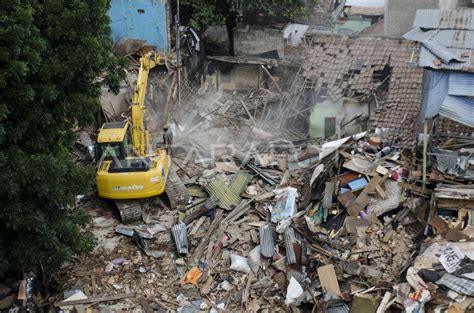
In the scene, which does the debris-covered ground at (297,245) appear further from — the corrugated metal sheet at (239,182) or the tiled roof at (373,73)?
the tiled roof at (373,73)

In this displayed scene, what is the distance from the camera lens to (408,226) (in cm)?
1405

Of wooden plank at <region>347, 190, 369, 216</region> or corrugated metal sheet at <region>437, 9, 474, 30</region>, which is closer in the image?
wooden plank at <region>347, 190, 369, 216</region>

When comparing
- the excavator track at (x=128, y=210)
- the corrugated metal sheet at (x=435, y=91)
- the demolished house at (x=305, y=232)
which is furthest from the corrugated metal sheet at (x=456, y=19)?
the excavator track at (x=128, y=210)

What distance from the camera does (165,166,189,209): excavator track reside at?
643 inches

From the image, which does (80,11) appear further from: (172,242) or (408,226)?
(408,226)

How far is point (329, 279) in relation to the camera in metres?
12.8

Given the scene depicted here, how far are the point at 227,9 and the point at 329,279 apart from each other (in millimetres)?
16325

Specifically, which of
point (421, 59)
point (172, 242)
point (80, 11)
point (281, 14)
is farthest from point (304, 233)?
point (281, 14)

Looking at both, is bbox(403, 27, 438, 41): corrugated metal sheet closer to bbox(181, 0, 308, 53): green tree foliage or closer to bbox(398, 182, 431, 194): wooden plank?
bbox(398, 182, 431, 194): wooden plank

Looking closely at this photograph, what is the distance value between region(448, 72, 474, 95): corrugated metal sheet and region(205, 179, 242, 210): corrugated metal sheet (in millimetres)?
6533

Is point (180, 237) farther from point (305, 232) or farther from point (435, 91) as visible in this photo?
point (435, 91)

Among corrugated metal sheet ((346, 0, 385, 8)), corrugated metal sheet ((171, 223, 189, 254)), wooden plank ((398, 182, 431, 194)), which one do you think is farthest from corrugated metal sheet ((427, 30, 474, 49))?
corrugated metal sheet ((346, 0, 385, 8))

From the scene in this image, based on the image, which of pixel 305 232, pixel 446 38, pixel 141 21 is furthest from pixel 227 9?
pixel 305 232

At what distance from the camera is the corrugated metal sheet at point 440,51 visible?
49.4 feet
